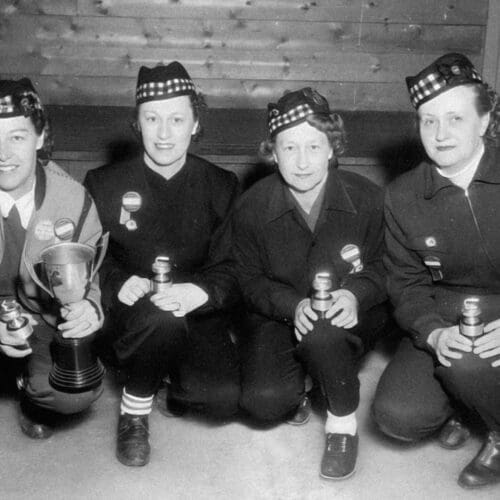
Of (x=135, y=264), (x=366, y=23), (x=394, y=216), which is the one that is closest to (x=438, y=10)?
(x=366, y=23)

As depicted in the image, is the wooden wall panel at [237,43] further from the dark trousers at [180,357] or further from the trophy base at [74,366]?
the trophy base at [74,366]

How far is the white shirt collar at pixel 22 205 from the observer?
2396 mm

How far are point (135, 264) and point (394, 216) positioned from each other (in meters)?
0.93

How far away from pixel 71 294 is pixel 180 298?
37cm

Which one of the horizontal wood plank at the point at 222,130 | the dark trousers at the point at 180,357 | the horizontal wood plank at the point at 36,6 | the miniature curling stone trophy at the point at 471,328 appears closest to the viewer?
the miniature curling stone trophy at the point at 471,328

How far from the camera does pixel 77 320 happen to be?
2266 mm

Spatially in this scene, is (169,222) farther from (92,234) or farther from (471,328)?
(471,328)

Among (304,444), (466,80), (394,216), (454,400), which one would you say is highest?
(466,80)

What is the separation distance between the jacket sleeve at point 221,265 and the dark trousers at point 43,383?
0.49 metres

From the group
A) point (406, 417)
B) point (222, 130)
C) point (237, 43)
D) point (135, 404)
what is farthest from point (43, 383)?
point (237, 43)

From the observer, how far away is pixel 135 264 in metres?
2.71

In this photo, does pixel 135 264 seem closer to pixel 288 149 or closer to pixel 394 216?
pixel 288 149

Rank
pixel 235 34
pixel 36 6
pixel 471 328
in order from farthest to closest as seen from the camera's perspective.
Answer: pixel 235 34 → pixel 36 6 → pixel 471 328

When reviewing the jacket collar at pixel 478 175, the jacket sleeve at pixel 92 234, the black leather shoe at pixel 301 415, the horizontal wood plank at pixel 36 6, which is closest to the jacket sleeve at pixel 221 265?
the jacket sleeve at pixel 92 234
